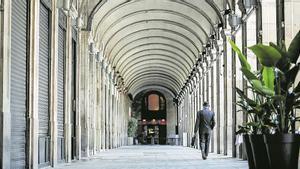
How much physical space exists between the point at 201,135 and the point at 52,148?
5081 millimetres

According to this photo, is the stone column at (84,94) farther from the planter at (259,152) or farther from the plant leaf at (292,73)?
the plant leaf at (292,73)

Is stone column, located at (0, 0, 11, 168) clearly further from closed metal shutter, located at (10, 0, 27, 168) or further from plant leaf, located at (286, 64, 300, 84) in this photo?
plant leaf, located at (286, 64, 300, 84)

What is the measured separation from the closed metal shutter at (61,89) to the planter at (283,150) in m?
9.06

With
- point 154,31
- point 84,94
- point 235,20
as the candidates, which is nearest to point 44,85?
point 84,94

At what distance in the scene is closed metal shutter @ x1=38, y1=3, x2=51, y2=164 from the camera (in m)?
14.5

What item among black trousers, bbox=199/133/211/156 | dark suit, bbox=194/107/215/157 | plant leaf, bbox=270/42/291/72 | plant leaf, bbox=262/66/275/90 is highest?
plant leaf, bbox=270/42/291/72

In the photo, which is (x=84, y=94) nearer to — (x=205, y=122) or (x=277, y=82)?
(x=205, y=122)

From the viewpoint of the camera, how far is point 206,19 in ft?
92.5

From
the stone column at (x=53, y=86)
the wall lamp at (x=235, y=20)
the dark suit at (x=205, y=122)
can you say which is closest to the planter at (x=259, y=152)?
the stone column at (x=53, y=86)

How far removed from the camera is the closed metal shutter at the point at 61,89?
1705 cm

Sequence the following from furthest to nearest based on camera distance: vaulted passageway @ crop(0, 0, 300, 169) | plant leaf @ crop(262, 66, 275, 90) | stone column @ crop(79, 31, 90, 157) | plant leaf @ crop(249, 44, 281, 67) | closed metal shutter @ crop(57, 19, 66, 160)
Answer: stone column @ crop(79, 31, 90, 157) < closed metal shutter @ crop(57, 19, 66, 160) < vaulted passageway @ crop(0, 0, 300, 169) < plant leaf @ crop(262, 66, 275, 90) < plant leaf @ crop(249, 44, 281, 67)

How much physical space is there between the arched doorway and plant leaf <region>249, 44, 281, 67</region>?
6479 centimetres

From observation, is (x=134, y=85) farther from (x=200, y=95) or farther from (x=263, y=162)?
(x=263, y=162)

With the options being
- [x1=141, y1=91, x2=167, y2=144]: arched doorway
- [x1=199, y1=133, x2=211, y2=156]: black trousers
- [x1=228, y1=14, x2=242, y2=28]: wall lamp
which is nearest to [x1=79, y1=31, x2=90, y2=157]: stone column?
[x1=199, y1=133, x2=211, y2=156]: black trousers
